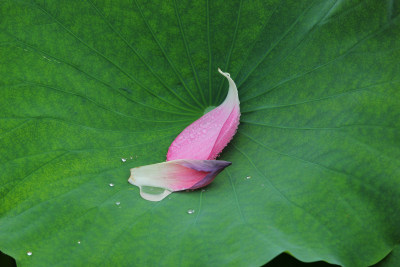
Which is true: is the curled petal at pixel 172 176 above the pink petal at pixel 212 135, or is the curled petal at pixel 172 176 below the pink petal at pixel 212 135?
below

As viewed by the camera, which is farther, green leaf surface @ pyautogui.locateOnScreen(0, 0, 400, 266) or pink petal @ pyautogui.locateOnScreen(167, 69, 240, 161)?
pink petal @ pyautogui.locateOnScreen(167, 69, 240, 161)

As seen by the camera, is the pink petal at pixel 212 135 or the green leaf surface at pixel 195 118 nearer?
the green leaf surface at pixel 195 118

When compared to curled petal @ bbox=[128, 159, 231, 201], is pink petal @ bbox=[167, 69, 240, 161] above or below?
above
